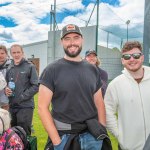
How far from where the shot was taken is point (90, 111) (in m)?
3.11

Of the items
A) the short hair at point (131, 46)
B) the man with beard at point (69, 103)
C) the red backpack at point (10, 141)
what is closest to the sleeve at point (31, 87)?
the red backpack at point (10, 141)

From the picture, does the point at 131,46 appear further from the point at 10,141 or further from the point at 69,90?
the point at 10,141

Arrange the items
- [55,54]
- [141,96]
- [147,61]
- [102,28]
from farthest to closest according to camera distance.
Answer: [55,54] → [102,28] → [147,61] → [141,96]

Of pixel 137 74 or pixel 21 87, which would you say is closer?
pixel 137 74

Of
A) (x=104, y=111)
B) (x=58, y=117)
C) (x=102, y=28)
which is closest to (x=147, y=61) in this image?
(x=104, y=111)

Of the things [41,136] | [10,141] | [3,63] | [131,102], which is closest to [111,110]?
[131,102]

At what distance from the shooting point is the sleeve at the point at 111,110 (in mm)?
3311

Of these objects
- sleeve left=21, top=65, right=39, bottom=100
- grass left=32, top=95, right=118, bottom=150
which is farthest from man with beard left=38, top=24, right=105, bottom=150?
grass left=32, top=95, right=118, bottom=150

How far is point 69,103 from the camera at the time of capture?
3.02 m

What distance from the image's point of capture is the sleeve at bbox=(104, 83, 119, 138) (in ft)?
10.9

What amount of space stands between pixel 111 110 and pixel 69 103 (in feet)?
1.75

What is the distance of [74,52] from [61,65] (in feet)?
0.56

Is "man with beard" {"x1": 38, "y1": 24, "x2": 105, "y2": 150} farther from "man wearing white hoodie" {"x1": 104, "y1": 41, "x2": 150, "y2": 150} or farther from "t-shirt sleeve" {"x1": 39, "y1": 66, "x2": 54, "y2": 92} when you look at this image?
"man wearing white hoodie" {"x1": 104, "y1": 41, "x2": 150, "y2": 150}

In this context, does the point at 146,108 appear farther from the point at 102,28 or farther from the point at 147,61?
the point at 102,28
